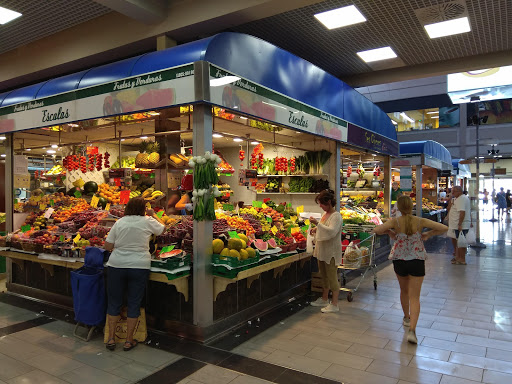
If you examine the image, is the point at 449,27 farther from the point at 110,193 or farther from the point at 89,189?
the point at 89,189

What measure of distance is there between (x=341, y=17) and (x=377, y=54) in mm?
2194

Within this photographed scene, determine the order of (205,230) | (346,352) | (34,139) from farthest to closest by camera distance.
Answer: (34,139)
(205,230)
(346,352)

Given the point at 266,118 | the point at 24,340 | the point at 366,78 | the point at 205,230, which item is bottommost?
the point at 24,340

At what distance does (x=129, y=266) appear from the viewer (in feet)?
13.8

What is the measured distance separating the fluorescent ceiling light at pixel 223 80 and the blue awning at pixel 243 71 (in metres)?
0.12

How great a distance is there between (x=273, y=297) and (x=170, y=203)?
2538 mm

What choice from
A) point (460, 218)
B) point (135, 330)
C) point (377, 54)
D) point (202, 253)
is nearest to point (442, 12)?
point (377, 54)

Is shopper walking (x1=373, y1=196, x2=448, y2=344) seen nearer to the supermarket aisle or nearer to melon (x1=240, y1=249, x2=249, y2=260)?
the supermarket aisle

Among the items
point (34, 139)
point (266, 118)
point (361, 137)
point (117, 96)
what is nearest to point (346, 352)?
point (266, 118)

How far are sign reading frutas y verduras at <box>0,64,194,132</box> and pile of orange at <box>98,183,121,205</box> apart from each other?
1899 mm

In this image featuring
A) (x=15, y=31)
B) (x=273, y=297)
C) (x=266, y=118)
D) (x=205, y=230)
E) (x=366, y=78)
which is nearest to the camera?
(x=205, y=230)

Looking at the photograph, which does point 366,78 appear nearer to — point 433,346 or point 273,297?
point 273,297

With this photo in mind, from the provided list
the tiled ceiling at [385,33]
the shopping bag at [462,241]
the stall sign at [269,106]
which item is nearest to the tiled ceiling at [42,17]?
the tiled ceiling at [385,33]

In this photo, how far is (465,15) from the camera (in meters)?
6.65
